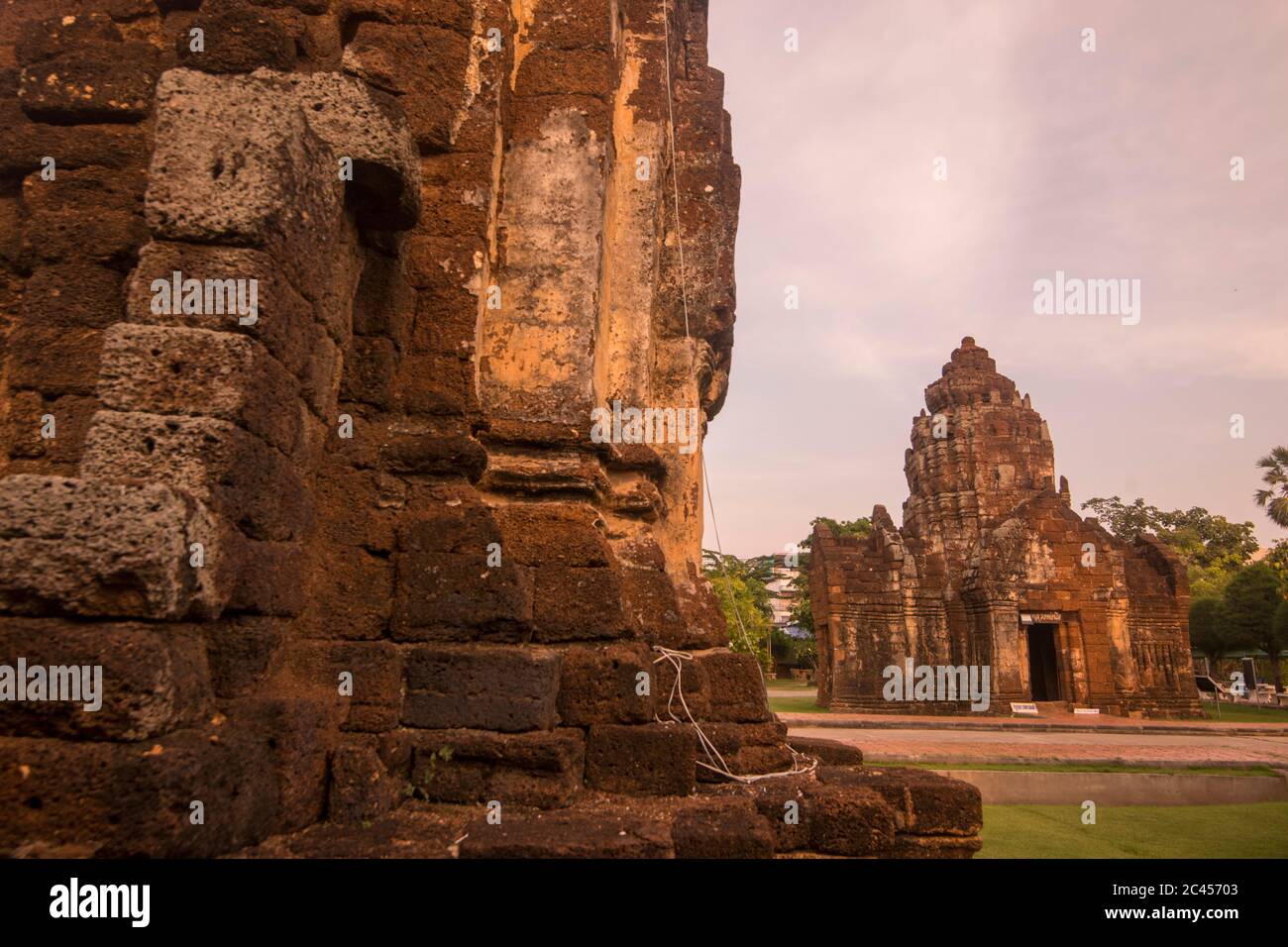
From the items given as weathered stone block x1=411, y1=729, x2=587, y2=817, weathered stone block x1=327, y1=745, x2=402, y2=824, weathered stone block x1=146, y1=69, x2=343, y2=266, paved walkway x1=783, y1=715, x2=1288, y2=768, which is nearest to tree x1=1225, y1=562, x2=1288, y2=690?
paved walkway x1=783, y1=715, x2=1288, y2=768

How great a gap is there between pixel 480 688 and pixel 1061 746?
36.3 feet

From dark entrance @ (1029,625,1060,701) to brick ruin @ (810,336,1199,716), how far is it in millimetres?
61

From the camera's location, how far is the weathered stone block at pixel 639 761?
11.0 ft

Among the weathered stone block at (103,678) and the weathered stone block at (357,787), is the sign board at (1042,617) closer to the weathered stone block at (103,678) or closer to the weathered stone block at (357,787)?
the weathered stone block at (357,787)

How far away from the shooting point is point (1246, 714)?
70.2 ft

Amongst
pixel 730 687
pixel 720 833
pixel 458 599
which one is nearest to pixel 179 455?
pixel 458 599

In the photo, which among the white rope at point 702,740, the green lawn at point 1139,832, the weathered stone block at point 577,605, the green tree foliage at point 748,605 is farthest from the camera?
the green tree foliage at point 748,605

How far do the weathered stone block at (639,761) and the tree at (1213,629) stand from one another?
28.9 m

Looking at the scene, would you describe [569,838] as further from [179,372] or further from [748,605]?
[748,605]

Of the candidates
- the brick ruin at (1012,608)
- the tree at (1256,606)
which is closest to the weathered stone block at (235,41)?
the brick ruin at (1012,608)

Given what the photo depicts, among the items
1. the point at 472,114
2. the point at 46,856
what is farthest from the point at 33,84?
the point at 46,856

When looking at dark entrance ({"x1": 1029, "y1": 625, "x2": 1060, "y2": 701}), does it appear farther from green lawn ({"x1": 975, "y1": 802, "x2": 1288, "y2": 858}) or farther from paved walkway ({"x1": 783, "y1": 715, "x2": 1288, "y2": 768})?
green lawn ({"x1": 975, "y1": 802, "x2": 1288, "y2": 858})

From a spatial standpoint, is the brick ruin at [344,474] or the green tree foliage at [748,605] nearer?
the brick ruin at [344,474]

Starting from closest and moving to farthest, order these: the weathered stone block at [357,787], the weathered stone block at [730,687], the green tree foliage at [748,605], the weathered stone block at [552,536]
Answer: the weathered stone block at [357,787]
the weathered stone block at [552,536]
the weathered stone block at [730,687]
the green tree foliage at [748,605]
